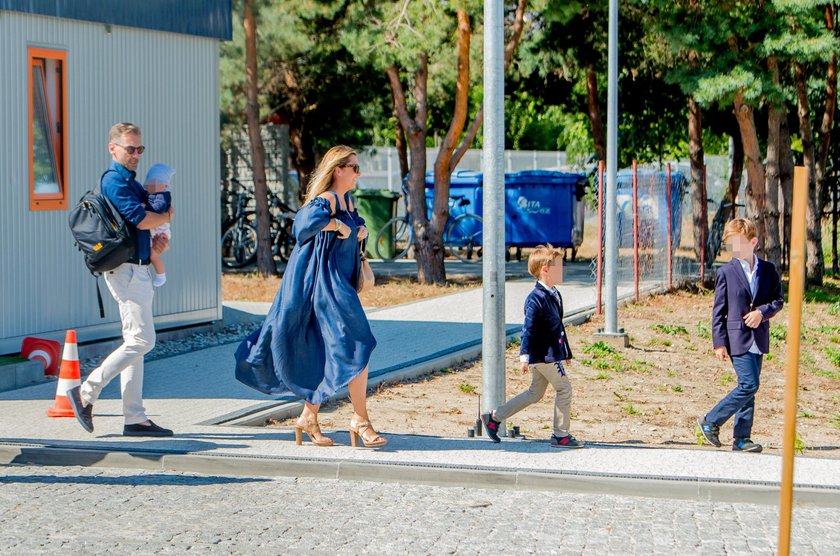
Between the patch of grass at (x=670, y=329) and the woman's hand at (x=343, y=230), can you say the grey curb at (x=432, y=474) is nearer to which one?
the woman's hand at (x=343, y=230)

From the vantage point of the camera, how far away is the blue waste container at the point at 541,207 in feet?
79.6

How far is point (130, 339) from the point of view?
8023mm

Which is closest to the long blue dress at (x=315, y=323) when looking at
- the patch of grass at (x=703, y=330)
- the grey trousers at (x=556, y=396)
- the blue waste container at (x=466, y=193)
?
the grey trousers at (x=556, y=396)

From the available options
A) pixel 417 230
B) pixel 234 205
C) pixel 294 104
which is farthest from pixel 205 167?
pixel 294 104

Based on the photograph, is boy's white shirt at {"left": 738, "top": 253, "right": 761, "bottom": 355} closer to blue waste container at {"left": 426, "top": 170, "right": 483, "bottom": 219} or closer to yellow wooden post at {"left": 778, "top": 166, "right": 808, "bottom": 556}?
yellow wooden post at {"left": 778, "top": 166, "right": 808, "bottom": 556}

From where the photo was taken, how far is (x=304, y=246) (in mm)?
7629

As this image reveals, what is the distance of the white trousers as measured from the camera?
8031 mm

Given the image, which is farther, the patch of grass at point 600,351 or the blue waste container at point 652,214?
the blue waste container at point 652,214

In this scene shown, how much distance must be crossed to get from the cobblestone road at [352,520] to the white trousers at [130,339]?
845 millimetres

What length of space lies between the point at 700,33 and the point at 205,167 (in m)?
6.95

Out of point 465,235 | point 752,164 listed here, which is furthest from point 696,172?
point 465,235

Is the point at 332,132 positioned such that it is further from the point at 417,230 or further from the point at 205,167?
the point at 205,167

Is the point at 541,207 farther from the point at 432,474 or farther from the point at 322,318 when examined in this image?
the point at 432,474

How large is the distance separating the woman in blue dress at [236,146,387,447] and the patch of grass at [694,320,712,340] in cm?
759
